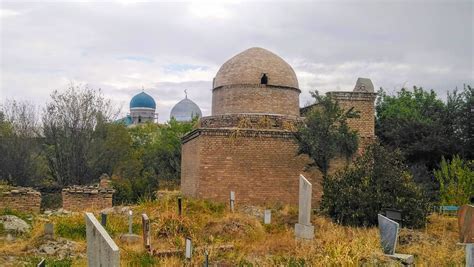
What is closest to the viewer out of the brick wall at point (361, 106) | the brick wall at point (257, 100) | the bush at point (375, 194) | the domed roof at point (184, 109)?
the bush at point (375, 194)

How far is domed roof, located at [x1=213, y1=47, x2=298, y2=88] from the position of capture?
2036 centimetres

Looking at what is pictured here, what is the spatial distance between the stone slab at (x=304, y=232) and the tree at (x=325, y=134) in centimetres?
554

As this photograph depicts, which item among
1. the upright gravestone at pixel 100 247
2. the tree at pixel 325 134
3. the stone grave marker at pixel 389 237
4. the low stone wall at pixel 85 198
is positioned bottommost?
the low stone wall at pixel 85 198

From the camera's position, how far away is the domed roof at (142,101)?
60938 millimetres

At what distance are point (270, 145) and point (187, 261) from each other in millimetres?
10087

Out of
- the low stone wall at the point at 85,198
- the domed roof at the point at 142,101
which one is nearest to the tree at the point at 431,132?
the low stone wall at the point at 85,198

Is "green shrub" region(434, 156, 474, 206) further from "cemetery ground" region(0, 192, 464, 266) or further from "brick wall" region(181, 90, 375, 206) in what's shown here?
"brick wall" region(181, 90, 375, 206)

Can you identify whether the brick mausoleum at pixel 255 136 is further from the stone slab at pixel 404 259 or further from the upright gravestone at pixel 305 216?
the stone slab at pixel 404 259

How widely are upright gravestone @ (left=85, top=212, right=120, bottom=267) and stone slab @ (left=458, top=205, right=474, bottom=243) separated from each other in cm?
885

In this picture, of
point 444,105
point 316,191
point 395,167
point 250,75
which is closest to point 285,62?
point 250,75

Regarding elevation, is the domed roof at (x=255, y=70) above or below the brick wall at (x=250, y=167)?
above

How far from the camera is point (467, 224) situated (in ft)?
37.4

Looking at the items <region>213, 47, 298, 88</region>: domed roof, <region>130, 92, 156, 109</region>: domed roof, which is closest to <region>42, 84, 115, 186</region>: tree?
<region>213, 47, 298, 88</region>: domed roof

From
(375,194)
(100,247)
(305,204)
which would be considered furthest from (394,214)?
(100,247)
